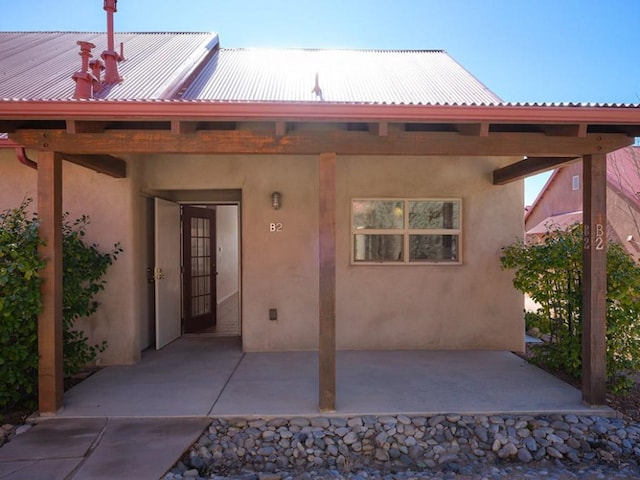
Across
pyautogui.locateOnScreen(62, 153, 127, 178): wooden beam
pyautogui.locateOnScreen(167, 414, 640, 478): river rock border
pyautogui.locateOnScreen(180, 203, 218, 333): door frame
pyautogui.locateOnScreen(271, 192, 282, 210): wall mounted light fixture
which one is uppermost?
pyautogui.locateOnScreen(62, 153, 127, 178): wooden beam

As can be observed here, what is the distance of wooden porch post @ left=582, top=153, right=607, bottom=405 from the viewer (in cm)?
379

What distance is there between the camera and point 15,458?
122 inches

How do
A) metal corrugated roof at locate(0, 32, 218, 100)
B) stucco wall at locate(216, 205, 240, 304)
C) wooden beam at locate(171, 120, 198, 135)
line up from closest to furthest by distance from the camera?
wooden beam at locate(171, 120, 198, 135), metal corrugated roof at locate(0, 32, 218, 100), stucco wall at locate(216, 205, 240, 304)

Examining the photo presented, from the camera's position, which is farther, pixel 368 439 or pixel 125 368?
pixel 125 368

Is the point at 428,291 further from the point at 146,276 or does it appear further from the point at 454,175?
the point at 146,276

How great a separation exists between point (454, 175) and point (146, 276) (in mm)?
4994

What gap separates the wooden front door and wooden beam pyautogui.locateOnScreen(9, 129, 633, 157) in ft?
10.9

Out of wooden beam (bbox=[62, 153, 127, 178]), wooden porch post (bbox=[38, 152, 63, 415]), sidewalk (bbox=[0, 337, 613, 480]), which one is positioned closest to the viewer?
sidewalk (bbox=[0, 337, 613, 480])

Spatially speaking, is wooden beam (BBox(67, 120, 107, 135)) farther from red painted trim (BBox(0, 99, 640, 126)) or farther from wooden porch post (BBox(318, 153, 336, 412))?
wooden porch post (BBox(318, 153, 336, 412))

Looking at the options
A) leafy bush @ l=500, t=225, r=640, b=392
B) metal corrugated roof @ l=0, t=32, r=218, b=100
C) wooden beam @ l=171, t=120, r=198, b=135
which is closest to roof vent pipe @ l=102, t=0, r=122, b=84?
metal corrugated roof @ l=0, t=32, r=218, b=100

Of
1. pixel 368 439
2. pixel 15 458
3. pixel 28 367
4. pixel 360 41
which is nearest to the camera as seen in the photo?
pixel 15 458

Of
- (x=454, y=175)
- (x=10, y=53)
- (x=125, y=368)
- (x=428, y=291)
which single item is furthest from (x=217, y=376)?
(x=10, y=53)

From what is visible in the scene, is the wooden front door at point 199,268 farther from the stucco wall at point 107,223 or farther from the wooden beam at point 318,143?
the wooden beam at point 318,143

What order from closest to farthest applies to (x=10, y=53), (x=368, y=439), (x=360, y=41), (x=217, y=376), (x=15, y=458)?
(x=15, y=458), (x=368, y=439), (x=217, y=376), (x=10, y=53), (x=360, y=41)
